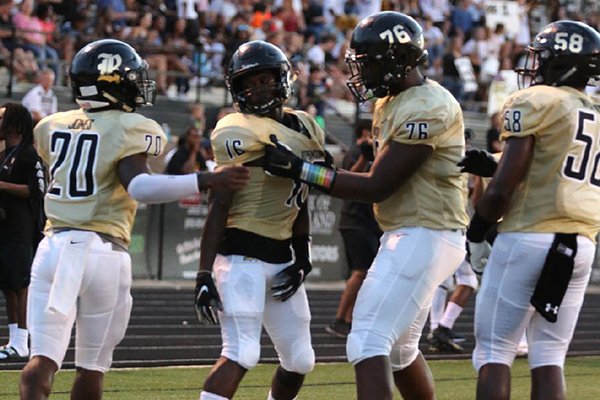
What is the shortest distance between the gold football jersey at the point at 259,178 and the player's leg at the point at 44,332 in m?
0.81

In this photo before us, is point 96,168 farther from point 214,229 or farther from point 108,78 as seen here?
point 214,229

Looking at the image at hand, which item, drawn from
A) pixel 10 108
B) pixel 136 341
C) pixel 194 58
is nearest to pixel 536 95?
pixel 10 108

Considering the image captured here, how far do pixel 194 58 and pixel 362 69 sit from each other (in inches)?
471

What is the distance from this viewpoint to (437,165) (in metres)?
5.28

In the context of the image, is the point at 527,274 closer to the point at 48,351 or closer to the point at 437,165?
the point at 437,165

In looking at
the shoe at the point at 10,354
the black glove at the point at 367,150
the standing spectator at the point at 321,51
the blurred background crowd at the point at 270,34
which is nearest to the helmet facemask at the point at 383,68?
the black glove at the point at 367,150

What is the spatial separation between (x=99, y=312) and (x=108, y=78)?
38.7 inches

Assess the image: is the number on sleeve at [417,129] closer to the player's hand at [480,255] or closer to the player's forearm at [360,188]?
the player's forearm at [360,188]

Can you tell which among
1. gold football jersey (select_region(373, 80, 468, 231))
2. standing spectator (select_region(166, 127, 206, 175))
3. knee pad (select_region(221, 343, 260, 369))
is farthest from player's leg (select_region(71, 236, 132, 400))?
standing spectator (select_region(166, 127, 206, 175))

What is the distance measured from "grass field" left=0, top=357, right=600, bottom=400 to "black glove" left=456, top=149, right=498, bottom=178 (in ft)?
8.06

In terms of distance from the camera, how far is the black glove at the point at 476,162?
17.0 feet

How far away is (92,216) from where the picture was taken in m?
5.19

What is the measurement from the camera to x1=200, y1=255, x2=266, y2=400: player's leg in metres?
5.28

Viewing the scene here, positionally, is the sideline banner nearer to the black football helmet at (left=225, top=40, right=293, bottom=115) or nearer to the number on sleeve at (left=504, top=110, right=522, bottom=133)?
the black football helmet at (left=225, top=40, right=293, bottom=115)
